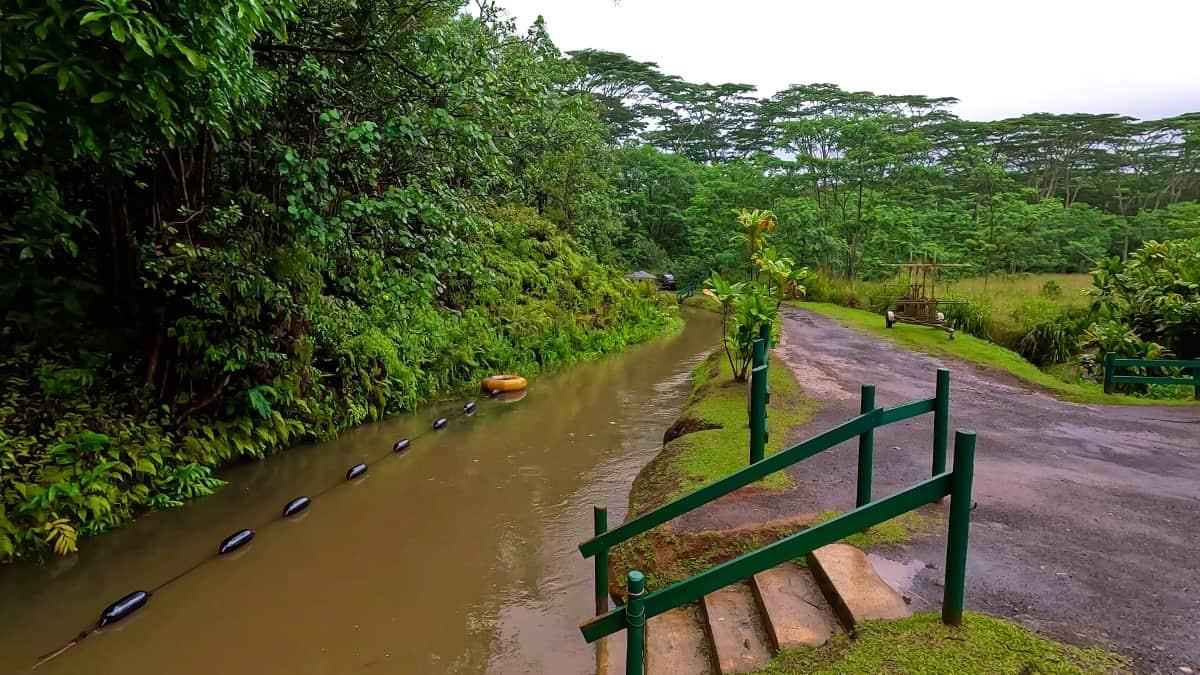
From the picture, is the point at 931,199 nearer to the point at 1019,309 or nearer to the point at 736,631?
the point at 1019,309

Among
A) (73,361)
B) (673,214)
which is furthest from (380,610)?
(673,214)

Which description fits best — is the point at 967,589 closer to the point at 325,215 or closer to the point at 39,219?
the point at 325,215

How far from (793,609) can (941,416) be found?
1.73 m

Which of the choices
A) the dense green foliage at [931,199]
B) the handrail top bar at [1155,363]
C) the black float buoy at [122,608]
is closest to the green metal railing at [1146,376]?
the handrail top bar at [1155,363]

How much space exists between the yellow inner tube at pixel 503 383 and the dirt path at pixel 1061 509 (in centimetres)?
545

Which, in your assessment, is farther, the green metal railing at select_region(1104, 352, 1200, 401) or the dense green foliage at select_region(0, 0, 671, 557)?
the green metal railing at select_region(1104, 352, 1200, 401)

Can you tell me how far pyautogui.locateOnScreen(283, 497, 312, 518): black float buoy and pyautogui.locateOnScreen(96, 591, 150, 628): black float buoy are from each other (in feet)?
5.30

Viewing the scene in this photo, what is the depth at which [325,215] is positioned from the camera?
6.60m

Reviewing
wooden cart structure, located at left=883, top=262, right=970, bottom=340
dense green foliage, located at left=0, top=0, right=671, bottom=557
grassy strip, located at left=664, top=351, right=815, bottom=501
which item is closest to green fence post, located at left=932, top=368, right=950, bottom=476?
grassy strip, located at left=664, top=351, right=815, bottom=501

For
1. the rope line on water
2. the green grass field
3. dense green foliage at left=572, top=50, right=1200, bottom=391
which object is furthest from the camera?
dense green foliage at left=572, top=50, right=1200, bottom=391

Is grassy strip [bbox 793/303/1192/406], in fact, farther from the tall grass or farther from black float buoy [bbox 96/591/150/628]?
black float buoy [bbox 96/591/150/628]

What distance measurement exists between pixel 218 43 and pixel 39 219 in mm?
3250

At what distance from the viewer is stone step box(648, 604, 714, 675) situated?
3.63 metres

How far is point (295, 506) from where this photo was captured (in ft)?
21.8
